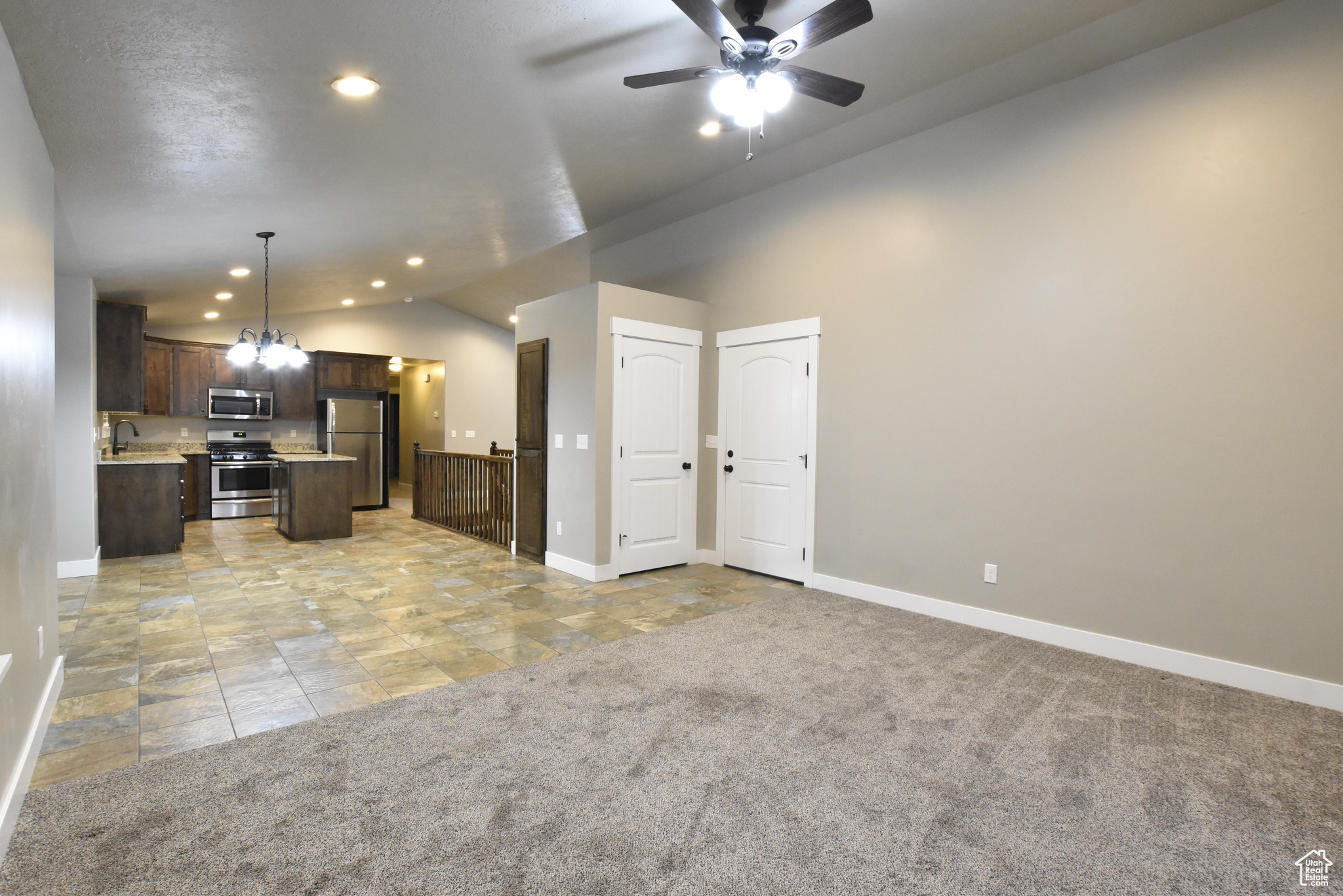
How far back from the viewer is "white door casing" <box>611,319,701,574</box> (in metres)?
5.38

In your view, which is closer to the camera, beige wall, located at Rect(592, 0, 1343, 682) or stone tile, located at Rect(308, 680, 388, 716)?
stone tile, located at Rect(308, 680, 388, 716)

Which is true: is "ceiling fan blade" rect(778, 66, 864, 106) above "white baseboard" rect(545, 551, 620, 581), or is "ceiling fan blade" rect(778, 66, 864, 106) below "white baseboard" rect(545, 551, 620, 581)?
above

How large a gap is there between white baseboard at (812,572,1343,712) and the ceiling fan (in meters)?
3.09

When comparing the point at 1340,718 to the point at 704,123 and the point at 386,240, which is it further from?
the point at 386,240

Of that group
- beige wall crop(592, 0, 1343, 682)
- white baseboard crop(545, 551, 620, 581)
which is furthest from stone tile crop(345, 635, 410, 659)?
beige wall crop(592, 0, 1343, 682)

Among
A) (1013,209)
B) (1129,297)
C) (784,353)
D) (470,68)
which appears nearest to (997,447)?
(1129,297)

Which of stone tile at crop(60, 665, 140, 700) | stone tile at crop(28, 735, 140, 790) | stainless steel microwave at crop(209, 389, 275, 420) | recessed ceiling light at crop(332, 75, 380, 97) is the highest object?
recessed ceiling light at crop(332, 75, 380, 97)

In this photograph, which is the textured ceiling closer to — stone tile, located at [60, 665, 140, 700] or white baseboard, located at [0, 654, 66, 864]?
white baseboard, located at [0, 654, 66, 864]

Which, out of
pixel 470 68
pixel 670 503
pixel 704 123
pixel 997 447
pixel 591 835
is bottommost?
pixel 591 835

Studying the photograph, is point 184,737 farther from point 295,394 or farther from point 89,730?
point 295,394

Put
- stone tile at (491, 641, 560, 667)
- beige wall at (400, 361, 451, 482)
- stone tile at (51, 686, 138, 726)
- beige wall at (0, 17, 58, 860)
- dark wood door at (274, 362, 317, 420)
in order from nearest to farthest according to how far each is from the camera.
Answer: beige wall at (0, 17, 58, 860), stone tile at (51, 686, 138, 726), stone tile at (491, 641, 560, 667), dark wood door at (274, 362, 317, 420), beige wall at (400, 361, 451, 482)

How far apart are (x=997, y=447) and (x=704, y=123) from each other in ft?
8.82

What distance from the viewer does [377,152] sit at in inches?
147

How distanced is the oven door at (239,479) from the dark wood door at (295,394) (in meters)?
0.85
